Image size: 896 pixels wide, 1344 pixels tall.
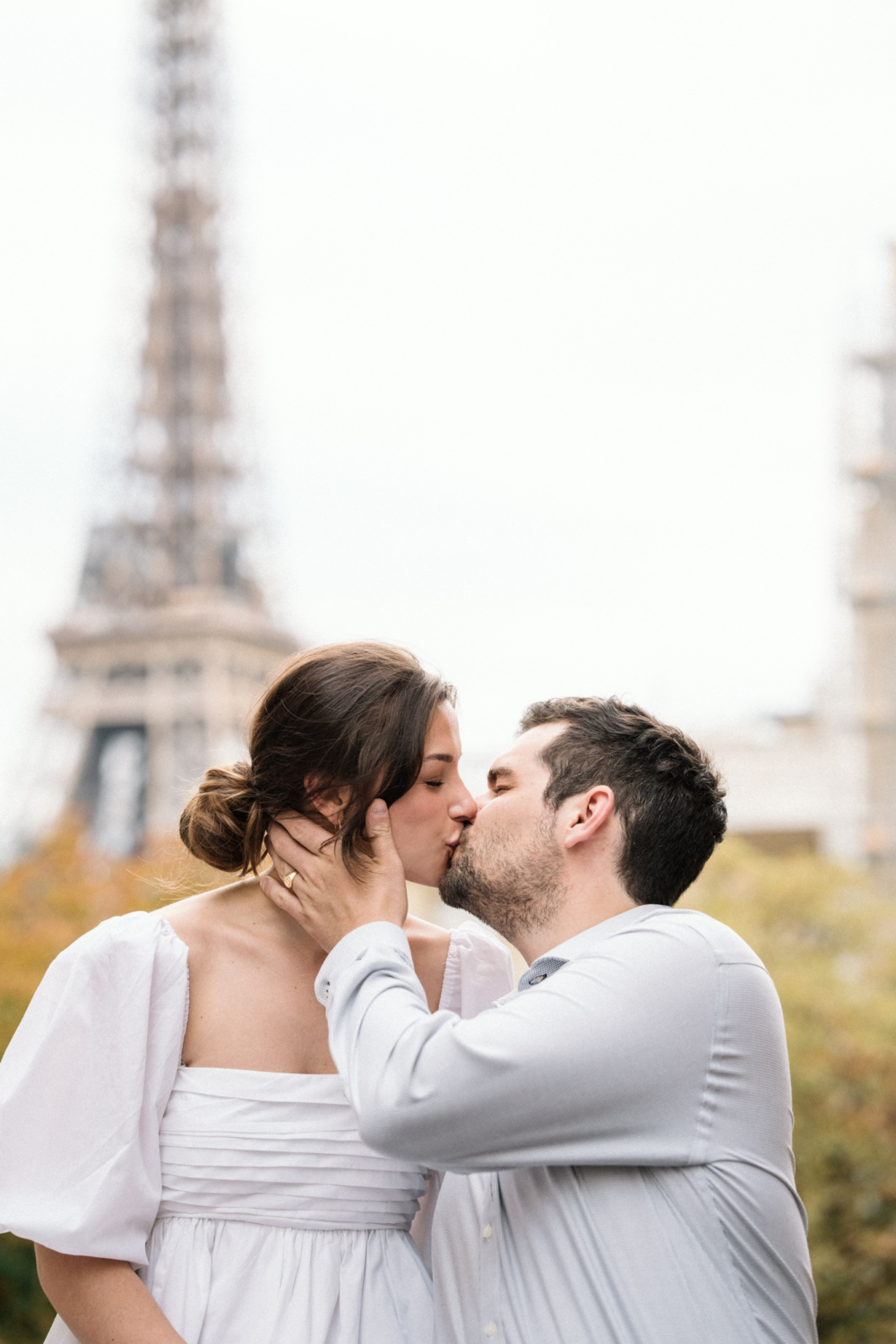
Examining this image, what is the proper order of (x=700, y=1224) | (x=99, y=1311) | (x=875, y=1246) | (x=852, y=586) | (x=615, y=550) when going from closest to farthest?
(x=700, y=1224)
(x=99, y=1311)
(x=875, y=1246)
(x=852, y=586)
(x=615, y=550)

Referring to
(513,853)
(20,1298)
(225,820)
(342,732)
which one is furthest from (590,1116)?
(20,1298)

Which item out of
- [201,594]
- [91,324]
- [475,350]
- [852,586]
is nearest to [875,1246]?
[852,586]

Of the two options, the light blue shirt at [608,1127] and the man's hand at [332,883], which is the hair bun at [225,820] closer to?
the man's hand at [332,883]

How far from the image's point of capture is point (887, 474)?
771 inches

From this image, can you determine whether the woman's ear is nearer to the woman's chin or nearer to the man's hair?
the woman's chin

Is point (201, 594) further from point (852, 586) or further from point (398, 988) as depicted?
point (398, 988)

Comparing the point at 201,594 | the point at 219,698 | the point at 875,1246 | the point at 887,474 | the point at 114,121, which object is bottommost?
the point at 875,1246

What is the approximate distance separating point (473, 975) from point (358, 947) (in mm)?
713

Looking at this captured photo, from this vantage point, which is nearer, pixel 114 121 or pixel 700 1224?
pixel 700 1224

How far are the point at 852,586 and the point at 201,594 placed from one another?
12.5 meters

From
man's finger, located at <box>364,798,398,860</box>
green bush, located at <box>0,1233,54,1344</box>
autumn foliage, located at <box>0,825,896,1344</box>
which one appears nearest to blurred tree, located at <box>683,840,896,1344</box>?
autumn foliage, located at <box>0,825,896,1344</box>

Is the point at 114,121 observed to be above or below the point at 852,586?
above

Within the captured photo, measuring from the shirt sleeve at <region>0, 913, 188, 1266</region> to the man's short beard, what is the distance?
0.56 m

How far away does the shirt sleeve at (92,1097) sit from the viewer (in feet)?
6.73
